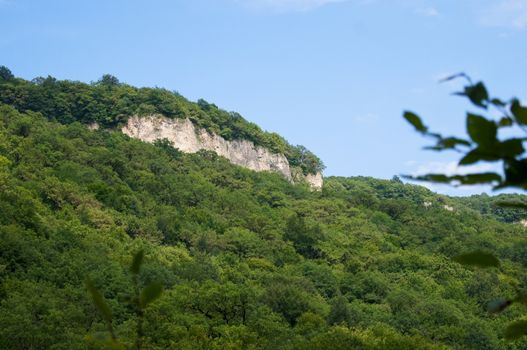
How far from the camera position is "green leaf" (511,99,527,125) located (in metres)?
1.51

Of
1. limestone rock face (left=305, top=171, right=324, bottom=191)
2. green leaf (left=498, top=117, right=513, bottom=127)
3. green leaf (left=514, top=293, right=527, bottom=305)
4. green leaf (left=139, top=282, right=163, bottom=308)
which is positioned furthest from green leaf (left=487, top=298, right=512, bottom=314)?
limestone rock face (left=305, top=171, right=324, bottom=191)

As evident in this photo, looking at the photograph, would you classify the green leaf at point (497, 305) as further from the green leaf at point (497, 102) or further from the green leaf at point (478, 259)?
the green leaf at point (497, 102)

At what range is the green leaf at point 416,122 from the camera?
1.58 meters

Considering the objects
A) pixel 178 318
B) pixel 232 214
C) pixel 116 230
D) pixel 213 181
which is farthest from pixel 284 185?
pixel 178 318

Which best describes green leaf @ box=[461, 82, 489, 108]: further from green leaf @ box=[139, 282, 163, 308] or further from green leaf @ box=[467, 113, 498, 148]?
green leaf @ box=[139, 282, 163, 308]

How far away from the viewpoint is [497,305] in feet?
5.41

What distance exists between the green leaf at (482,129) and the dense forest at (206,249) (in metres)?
16.0

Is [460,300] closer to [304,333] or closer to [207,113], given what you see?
[304,333]

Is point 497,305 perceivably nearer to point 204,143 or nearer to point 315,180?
point 204,143

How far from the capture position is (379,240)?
A: 7850 cm

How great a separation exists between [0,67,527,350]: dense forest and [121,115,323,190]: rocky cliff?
178cm

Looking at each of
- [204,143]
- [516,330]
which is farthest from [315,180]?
[516,330]

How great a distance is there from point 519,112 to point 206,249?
6576 centimetres

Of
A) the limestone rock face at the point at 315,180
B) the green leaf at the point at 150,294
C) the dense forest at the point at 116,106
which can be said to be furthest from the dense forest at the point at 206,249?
the green leaf at the point at 150,294
